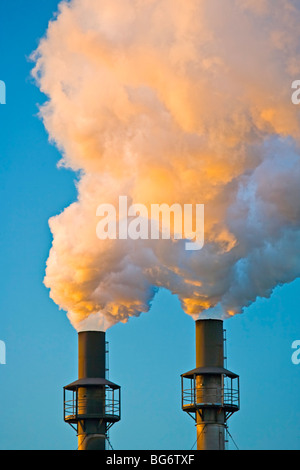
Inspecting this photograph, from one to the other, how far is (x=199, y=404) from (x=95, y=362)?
19.9 feet

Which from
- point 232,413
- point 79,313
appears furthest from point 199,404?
point 79,313

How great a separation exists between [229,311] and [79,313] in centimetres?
779

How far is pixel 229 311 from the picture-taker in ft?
271
